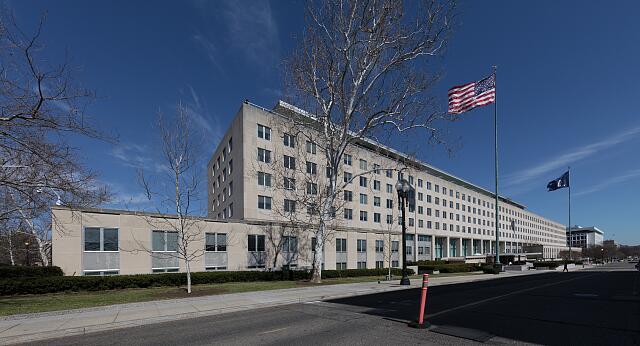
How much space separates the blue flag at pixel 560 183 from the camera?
5325 centimetres

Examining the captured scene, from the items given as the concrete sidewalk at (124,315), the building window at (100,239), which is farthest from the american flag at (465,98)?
the building window at (100,239)

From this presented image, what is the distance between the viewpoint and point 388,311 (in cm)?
1073

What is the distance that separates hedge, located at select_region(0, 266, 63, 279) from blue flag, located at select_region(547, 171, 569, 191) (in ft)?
200

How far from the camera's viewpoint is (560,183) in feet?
177

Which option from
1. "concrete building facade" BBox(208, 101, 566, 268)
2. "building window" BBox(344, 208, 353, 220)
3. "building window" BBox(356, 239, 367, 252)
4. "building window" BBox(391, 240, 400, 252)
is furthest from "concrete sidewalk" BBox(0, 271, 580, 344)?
"building window" BBox(391, 240, 400, 252)

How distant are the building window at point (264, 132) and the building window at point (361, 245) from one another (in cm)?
1694

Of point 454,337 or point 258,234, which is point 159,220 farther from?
point 454,337

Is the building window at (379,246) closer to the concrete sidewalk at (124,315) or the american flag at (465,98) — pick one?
the american flag at (465,98)

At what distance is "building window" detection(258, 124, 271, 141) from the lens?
40.5 metres

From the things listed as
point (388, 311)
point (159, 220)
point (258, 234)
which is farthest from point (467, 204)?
point (388, 311)

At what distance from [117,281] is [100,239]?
15.2 feet

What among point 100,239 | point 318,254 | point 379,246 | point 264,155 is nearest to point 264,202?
point 264,155

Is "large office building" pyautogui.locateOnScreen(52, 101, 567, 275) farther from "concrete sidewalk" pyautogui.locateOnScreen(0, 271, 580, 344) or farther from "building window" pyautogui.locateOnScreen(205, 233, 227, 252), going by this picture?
→ "concrete sidewalk" pyautogui.locateOnScreen(0, 271, 580, 344)

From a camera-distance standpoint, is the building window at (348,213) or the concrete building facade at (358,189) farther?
the building window at (348,213)
